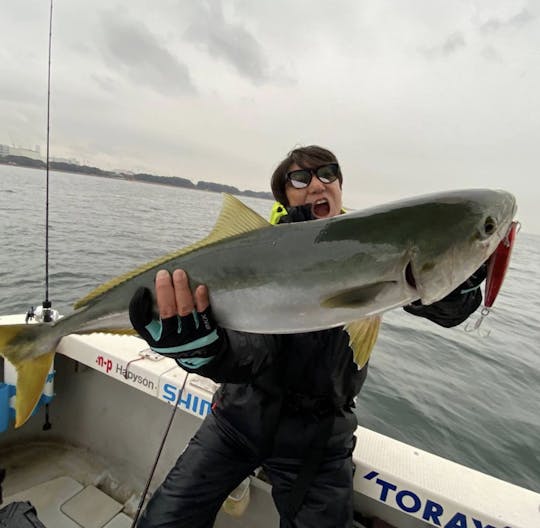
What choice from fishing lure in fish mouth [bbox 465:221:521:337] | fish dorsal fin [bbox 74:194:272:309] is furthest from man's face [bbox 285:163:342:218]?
fishing lure in fish mouth [bbox 465:221:521:337]

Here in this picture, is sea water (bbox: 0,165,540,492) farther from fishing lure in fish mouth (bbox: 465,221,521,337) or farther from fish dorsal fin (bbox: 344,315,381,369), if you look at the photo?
fish dorsal fin (bbox: 344,315,381,369)

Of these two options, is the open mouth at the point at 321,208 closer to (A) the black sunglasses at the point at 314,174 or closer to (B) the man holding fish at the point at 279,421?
(A) the black sunglasses at the point at 314,174

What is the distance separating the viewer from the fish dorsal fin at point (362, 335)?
189cm

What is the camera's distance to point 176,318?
207cm

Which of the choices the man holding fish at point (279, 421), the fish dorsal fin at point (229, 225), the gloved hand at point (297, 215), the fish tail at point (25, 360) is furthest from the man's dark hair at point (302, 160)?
the fish tail at point (25, 360)

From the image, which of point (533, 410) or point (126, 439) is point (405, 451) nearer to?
point (126, 439)

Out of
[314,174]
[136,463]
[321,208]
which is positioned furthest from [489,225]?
[136,463]

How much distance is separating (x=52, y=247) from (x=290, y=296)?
703 inches

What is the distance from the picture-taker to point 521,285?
78.6 ft

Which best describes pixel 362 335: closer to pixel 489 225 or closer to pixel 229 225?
pixel 489 225

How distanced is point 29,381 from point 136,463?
2.50 m

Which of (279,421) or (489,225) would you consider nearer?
(489,225)

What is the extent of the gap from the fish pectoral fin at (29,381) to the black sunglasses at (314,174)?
2.33 meters

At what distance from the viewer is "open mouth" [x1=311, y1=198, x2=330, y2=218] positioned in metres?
3.37
